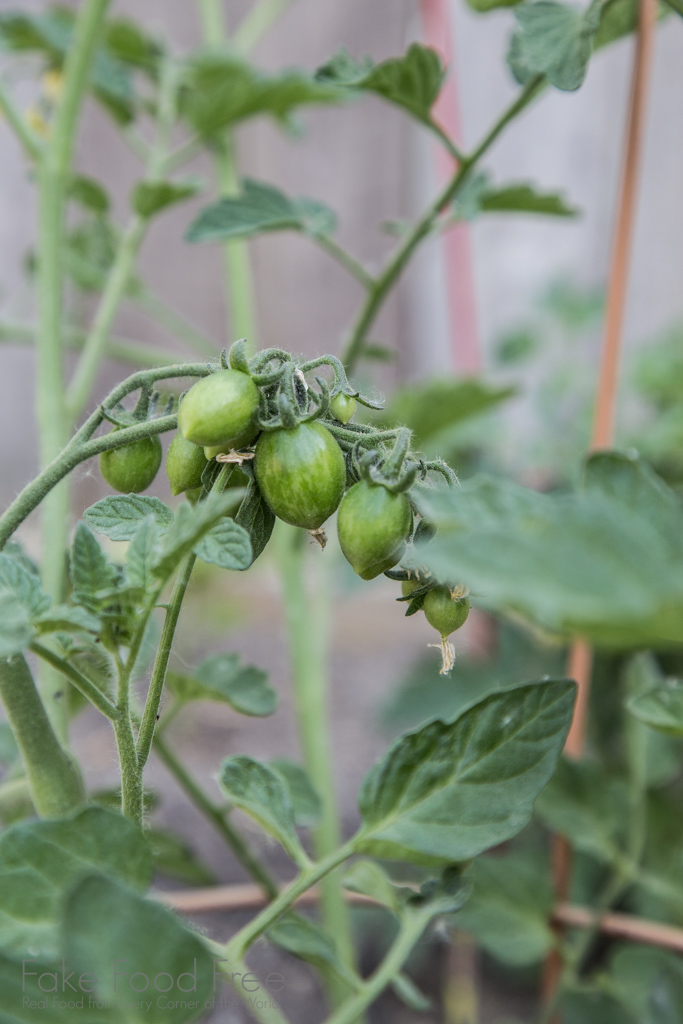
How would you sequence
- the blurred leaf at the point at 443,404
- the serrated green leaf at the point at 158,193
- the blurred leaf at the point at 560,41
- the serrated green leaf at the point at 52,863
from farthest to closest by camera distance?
the blurred leaf at the point at 443,404 < the serrated green leaf at the point at 158,193 < the blurred leaf at the point at 560,41 < the serrated green leaf at the point at 52,863

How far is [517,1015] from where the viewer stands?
2.84ft

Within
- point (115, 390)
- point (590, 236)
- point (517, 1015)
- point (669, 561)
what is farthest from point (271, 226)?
point (590, 236)

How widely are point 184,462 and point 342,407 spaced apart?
0.20 feet

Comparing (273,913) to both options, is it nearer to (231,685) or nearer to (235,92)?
(231,685)

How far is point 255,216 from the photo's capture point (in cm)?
56

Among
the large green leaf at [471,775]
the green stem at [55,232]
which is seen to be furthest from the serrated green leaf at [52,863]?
the green stem at [55,232]

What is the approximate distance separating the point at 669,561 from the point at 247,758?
0.20 meters

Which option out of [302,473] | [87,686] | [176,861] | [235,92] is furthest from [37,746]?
[235,92]

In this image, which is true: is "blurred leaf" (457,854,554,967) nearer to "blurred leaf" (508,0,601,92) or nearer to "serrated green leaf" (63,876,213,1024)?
"serrated green leaf" (63,876,213,1024)

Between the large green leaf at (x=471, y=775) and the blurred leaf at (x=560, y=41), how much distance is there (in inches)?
11.5

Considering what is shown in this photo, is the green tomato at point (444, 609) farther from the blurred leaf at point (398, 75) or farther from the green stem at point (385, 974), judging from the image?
the blurred leaf at point (398, 75)

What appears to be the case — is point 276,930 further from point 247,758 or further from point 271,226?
point 271,226

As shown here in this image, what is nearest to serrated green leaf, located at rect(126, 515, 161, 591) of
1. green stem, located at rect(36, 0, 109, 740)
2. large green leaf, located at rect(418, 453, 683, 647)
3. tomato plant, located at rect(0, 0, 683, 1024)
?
tomato plant, located at rect(0, 0, 683, 1024)

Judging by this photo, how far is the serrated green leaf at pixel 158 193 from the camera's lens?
60 cm
